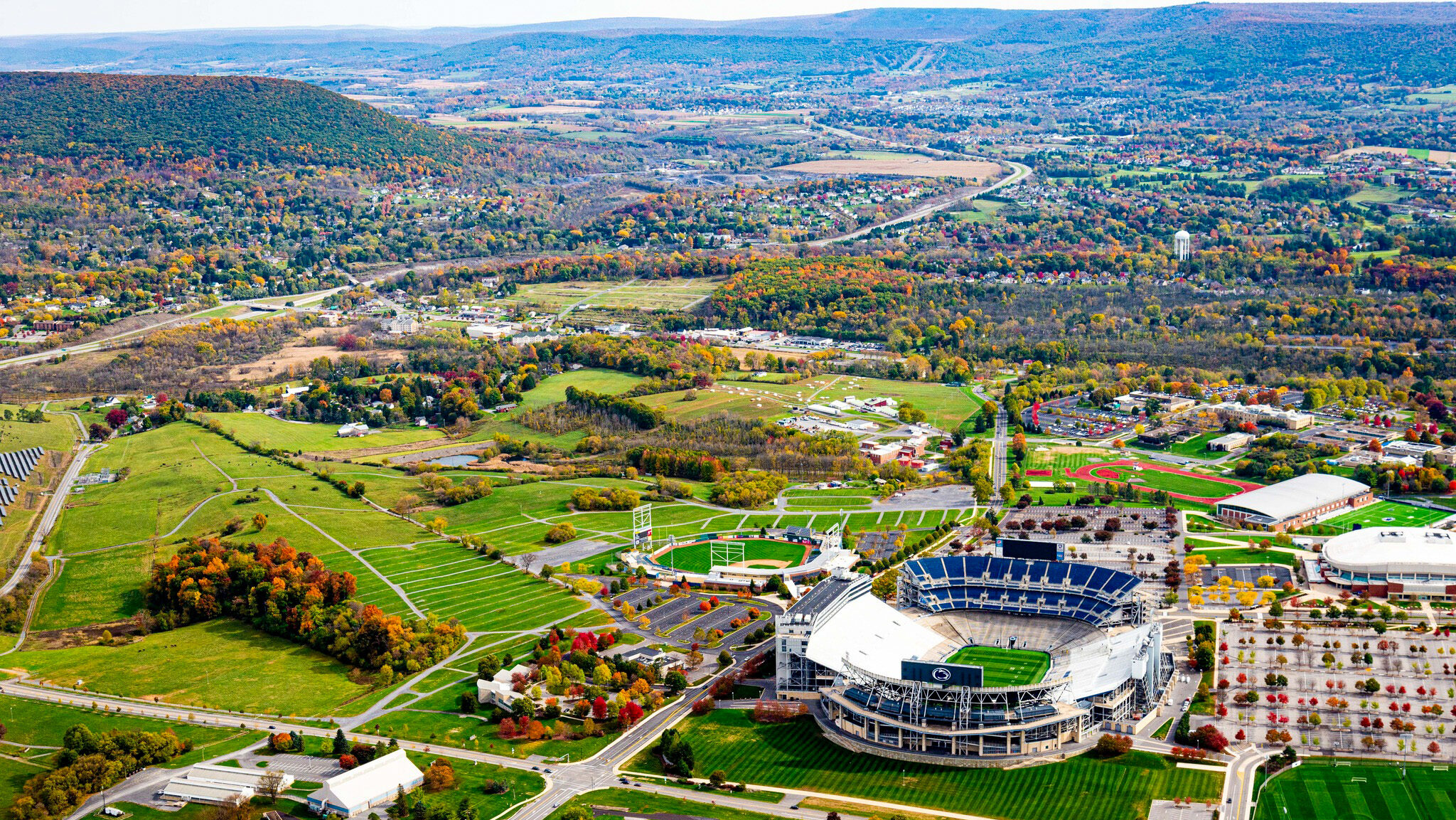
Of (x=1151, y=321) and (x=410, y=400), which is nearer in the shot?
(x=410, y=400)

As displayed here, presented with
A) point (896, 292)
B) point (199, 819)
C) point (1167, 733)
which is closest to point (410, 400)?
point (896, 292)

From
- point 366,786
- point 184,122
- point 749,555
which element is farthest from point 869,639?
point 184,122

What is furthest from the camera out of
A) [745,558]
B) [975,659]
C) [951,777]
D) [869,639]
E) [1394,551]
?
[745,558]

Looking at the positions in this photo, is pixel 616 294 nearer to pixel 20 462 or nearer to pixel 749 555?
pixel 20 462

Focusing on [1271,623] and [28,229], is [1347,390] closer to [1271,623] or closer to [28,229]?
[1271,623]

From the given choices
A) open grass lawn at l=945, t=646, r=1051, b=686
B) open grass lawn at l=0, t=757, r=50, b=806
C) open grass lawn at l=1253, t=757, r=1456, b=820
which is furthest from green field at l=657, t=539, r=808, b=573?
open grass lawn at l=0, t=757, r=50, b=806

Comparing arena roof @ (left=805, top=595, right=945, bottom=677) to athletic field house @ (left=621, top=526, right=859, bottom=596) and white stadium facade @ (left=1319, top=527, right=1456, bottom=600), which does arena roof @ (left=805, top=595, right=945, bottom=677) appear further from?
white stadium facade @ (left=1319, top=527, right=1456, bottom=600)
